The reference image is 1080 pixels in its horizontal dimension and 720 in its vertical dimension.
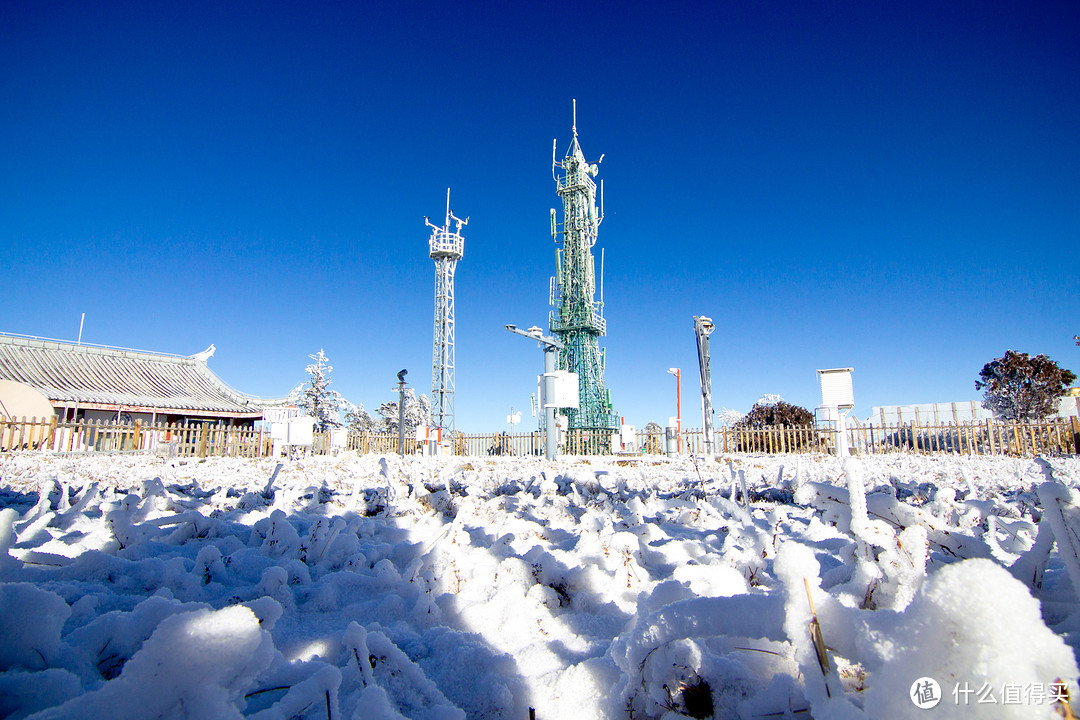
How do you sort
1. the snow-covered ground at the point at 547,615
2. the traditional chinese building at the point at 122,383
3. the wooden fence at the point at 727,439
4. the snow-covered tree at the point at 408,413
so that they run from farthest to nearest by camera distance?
1. the snow-covered tree at the point at 408,413
2. the traditional chinese building at the point at 122,383
3. the wooden fence at the point at 727,439
4. the snow-covered ground at the point at 547,615

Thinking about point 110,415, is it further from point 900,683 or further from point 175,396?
point 900,683

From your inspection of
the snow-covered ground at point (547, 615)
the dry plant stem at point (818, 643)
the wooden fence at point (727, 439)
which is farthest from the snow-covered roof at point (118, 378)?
the dry plant stem at point (818, 643)

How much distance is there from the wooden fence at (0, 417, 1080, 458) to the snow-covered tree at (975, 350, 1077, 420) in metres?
13.5

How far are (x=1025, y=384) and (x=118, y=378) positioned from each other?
44.9 metres

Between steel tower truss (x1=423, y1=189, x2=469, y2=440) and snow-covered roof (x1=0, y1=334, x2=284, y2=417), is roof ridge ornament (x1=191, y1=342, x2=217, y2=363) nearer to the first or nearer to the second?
snow-covered roof (x1=0, y1=334, x2=284, y2=417)

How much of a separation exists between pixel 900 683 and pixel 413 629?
130 centimetres

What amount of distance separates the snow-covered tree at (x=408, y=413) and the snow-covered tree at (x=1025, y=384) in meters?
35.8

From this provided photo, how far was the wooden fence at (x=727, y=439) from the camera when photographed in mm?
13500

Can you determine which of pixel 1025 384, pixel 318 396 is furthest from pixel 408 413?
pixel 1025 384

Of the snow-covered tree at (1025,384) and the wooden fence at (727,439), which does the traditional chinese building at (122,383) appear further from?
the snow-covered tree at (1025,384)

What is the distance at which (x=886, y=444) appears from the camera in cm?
1680

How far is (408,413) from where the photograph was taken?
141 feet

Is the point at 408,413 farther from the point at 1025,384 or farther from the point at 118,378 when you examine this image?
the point at 1025,384

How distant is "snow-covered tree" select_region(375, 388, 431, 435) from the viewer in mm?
40469
